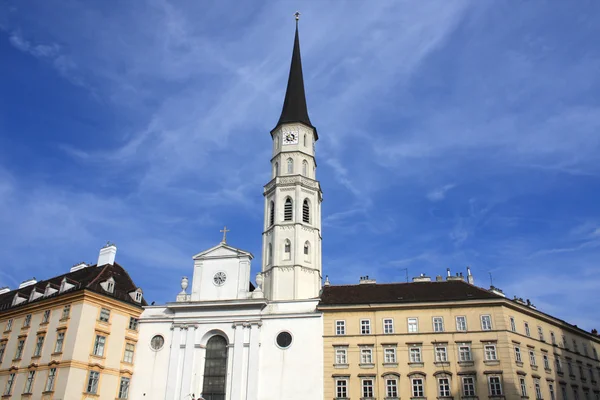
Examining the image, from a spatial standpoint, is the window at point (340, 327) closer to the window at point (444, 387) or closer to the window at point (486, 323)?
the window at point (444, 387)

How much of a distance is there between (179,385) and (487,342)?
23.7 metres

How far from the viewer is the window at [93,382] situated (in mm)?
42094

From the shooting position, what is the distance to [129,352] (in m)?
46.4

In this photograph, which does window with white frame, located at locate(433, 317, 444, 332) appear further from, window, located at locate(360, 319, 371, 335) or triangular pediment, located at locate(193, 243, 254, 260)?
triangular pediment, located at locate(193, 243, 254, 260)

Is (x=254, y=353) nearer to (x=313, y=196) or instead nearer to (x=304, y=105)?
(x=313, y=196)

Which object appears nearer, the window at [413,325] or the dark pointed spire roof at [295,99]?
the window at [413,325]

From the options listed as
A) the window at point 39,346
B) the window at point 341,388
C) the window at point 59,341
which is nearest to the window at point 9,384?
the window at point 39,346

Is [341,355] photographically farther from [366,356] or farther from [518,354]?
[518,354]

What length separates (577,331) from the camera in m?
50.8

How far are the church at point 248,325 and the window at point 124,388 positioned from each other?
485 millimetres

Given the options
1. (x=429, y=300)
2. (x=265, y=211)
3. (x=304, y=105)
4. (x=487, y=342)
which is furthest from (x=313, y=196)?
(x=487, y=342)

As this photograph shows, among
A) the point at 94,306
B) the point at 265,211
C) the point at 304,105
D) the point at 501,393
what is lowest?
the point at 501,393

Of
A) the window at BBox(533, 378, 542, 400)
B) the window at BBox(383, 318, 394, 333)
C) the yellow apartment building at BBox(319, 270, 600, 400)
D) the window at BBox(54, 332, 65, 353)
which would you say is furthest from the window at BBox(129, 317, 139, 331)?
the window at BBox(533, 378, 542, 400)

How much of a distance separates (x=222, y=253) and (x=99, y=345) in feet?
39.9
